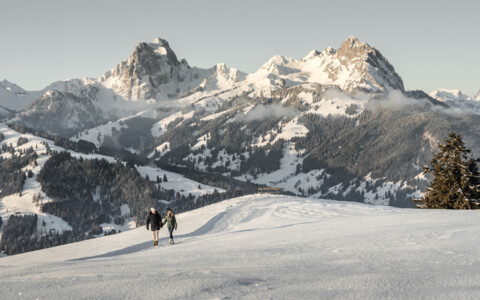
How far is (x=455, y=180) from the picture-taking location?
138 feet

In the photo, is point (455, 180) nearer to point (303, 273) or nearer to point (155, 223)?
point (155, 223)

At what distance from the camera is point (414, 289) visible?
9.00 m

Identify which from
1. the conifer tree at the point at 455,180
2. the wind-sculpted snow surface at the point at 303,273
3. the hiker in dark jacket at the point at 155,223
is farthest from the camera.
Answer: the conifer tree at the point at 455,180

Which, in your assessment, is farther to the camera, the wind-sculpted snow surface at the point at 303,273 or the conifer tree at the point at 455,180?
the conifer tree at the point at 455,180

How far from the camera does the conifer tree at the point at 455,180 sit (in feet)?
137

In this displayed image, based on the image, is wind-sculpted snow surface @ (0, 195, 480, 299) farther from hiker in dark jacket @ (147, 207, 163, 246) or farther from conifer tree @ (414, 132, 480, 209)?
conifer tree @ (414, 132, 480, 209)

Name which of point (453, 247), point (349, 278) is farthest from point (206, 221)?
point (349, 278)

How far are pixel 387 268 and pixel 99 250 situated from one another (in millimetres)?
23385

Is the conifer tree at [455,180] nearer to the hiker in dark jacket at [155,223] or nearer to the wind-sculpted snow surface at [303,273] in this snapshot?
the wind-sculpted snow surface at [303,273]

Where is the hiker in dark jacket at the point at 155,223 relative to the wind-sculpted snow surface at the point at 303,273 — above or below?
above

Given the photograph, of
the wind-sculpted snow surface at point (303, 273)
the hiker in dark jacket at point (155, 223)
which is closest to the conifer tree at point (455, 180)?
the wind-sculpted snow surface at point (303, 273)

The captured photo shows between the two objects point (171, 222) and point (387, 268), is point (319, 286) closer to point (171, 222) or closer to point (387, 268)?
point (387, 268)

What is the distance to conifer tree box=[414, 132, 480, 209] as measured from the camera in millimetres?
41750

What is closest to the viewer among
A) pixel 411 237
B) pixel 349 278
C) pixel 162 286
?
pixel 162 286
